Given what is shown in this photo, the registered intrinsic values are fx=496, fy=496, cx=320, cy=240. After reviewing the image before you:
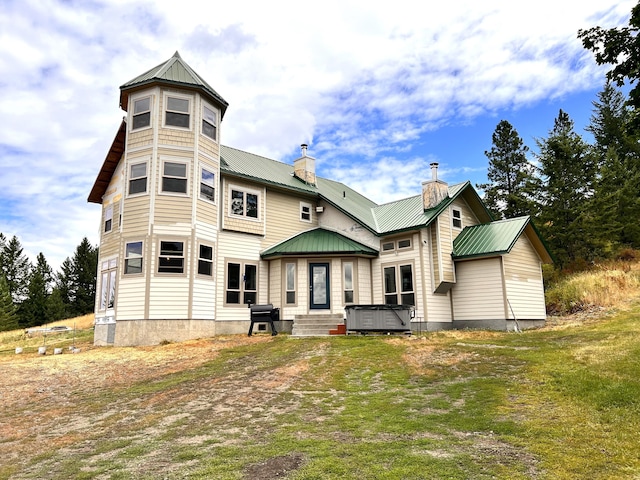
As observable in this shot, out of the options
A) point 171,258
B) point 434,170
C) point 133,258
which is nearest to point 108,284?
point 133,258

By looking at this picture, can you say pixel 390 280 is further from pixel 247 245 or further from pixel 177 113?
pixel 177 113

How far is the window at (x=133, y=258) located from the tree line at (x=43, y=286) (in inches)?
1671

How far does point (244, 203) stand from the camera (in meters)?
21.5

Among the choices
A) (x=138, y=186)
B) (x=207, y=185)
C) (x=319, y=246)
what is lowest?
(x=319, y=246)

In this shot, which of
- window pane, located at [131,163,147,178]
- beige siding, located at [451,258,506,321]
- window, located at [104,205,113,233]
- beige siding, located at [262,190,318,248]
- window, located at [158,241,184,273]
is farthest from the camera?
beige siding, located at [262,190,318,248]

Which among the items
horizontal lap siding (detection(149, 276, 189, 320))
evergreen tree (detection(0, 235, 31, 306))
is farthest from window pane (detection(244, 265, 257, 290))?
evergreen tree (detection(0, 235, 31, 306))

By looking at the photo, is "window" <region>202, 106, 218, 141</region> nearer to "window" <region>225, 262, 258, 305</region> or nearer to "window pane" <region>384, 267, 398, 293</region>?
"window" <region>225, 262, 258, 305</region>

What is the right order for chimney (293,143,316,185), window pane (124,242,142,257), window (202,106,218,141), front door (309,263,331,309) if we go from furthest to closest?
chimney (293,143,316,185), front door (309,263,331,309), window (202,106,218,141), window pane (124,242,142,257)

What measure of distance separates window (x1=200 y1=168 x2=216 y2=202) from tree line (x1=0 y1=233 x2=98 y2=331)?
4350 cm

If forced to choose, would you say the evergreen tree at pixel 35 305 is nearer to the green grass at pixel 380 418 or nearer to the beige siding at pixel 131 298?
the beige siding at pixel 131 298

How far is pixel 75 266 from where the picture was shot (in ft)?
215

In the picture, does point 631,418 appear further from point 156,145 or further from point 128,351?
point 156,145

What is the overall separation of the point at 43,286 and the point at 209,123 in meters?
50.7

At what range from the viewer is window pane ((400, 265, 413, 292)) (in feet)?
69.6
